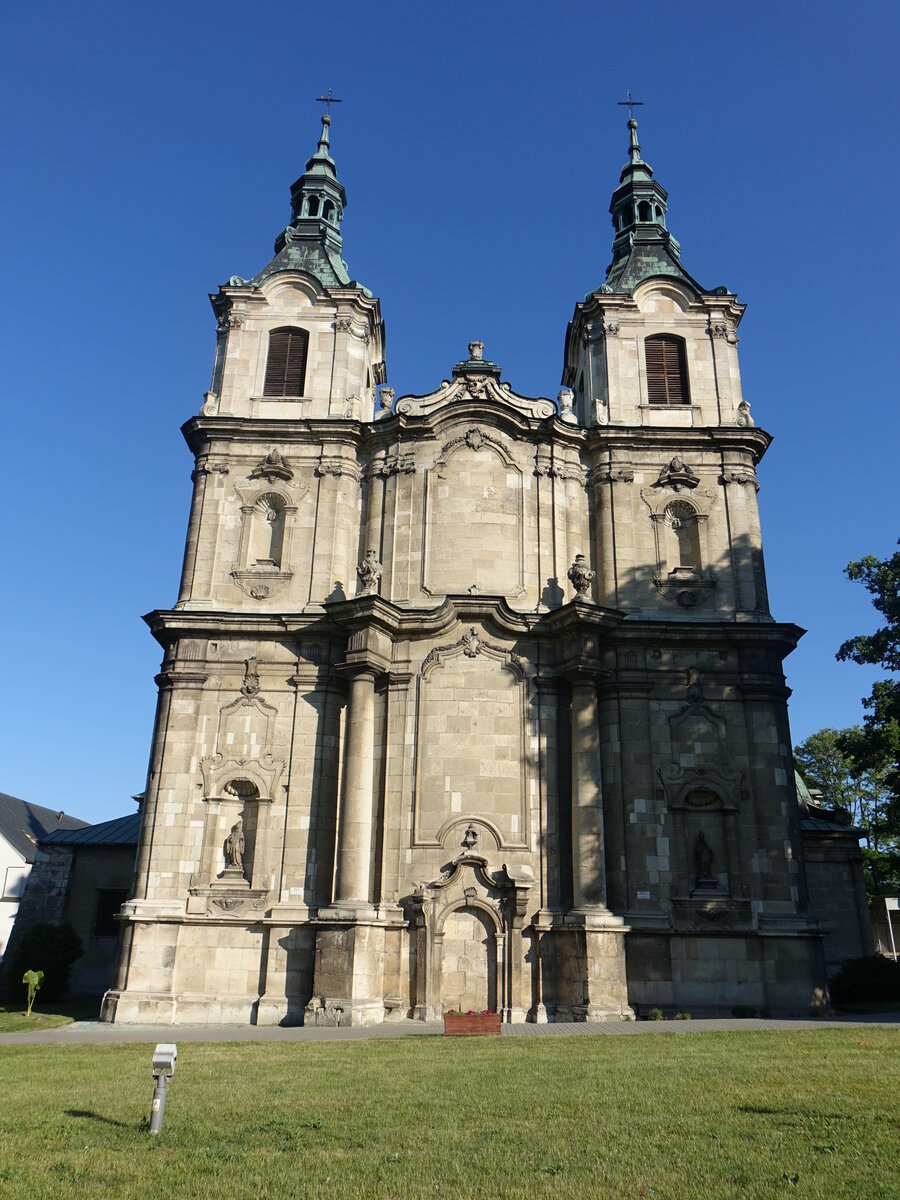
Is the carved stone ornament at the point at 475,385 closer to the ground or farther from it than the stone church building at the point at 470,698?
farther from it

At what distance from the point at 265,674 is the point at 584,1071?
14.1m

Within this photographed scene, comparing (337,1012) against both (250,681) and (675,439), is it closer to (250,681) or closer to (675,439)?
(250,681)

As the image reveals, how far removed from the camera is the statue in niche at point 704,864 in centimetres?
2205

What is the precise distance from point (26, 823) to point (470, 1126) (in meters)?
50.0

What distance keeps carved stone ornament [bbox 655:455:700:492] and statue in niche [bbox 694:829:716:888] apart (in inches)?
393

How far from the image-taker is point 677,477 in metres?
26.5

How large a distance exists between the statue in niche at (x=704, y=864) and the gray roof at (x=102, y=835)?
1692 cm

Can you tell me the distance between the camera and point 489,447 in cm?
2656

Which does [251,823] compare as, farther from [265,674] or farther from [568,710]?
[568,710]

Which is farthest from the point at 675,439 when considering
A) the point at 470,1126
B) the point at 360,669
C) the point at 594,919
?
the point at 470,1126

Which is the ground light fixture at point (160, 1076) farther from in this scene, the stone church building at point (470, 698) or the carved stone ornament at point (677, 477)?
the carved stone ornament at point (677, 477)

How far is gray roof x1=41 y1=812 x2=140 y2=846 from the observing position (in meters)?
29.5

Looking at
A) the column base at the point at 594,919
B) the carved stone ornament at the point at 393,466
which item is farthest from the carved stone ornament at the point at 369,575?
the column base at the point at 594,919

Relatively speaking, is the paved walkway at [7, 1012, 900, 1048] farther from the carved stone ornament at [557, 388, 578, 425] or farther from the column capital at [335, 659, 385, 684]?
the carved stone ornament at [557, 388, 578, 425]
